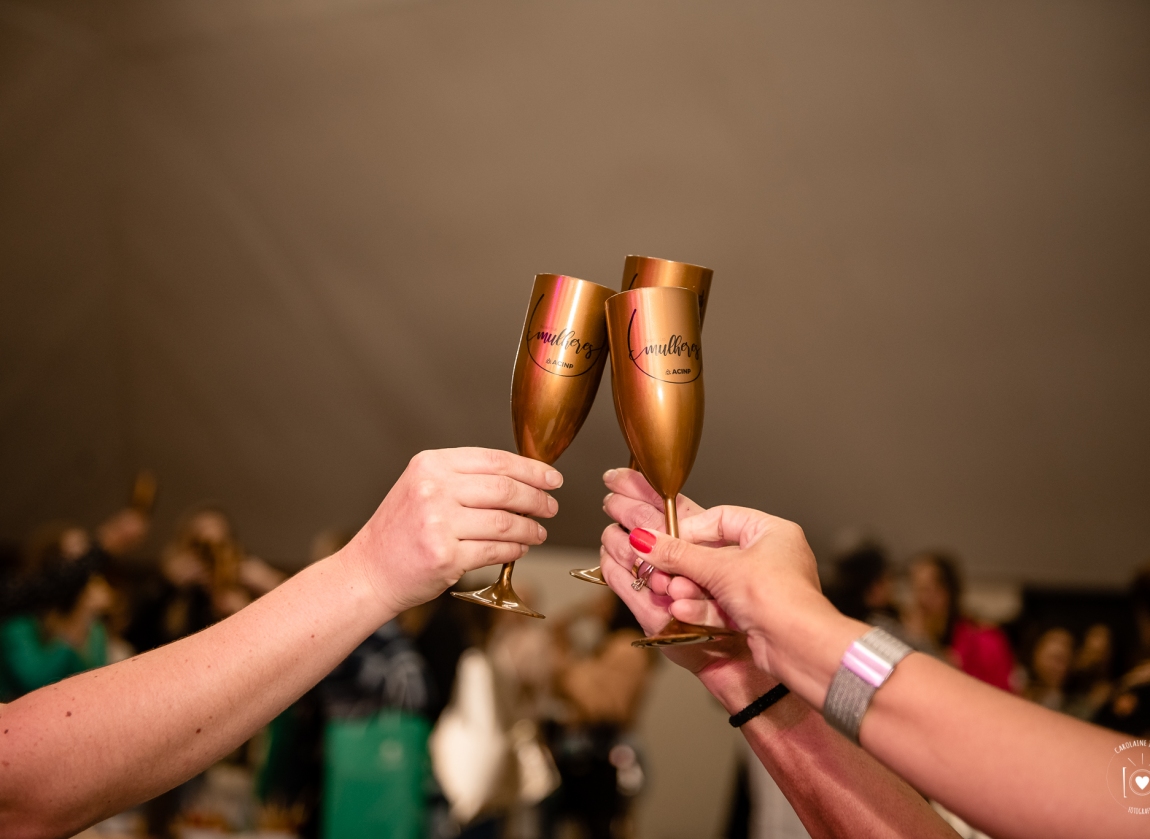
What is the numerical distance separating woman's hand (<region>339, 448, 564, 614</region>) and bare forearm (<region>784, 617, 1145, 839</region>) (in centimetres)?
51

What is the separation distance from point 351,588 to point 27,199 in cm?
618

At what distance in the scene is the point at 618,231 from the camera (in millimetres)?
5172

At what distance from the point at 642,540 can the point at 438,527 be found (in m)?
0.27

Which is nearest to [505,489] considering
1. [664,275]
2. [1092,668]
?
[664,275]

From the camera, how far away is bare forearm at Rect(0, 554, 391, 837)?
2.82 ft

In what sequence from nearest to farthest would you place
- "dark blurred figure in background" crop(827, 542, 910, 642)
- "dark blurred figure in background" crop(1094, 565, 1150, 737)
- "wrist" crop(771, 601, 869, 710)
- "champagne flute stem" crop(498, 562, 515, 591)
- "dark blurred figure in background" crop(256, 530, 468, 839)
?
1. "wrist" crop(771, 601, 869, 710)
2. "champagne flute stem" crop(498, 562, 515, 591)
3. "dark blurred figure in background" crop(1094, 565, 1150, 737)
4. "dark blurred figure in background" crop(256, 530, 468, 839)
5. "dark blurred figure in background" crop(827, 542, 910, 642)

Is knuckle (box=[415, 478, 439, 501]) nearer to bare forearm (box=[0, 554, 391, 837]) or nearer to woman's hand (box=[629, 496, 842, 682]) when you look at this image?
bare forearm (box=[0, 554, 391, 837])

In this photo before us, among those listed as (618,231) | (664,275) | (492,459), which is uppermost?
(618,231)

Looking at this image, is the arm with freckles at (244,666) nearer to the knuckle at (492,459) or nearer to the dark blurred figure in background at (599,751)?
the knuckle at (492,459)

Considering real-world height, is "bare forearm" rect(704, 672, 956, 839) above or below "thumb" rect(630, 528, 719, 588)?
below

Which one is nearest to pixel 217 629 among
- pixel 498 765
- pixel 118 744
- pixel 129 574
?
pixel 118 744

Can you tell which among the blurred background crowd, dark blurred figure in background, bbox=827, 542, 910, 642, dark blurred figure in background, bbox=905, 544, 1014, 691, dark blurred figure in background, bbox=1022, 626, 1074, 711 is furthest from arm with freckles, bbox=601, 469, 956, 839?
dark blurred figure in background, bbox=1022, 626, 1074, 711

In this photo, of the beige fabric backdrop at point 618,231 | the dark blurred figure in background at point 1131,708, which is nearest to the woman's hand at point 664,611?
the dark blurred figure in background at point 1131,708

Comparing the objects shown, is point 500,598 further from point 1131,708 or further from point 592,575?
point 1131,708
